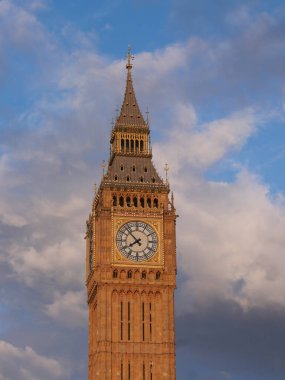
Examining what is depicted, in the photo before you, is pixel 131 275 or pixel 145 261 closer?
pixel 131 275

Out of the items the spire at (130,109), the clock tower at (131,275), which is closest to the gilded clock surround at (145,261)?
the clock tower at (131,275)

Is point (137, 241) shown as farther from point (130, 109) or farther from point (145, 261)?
point (130, 109)

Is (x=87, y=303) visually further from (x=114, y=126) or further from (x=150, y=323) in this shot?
(x=114, y=126)

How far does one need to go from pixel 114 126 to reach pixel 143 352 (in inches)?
1159

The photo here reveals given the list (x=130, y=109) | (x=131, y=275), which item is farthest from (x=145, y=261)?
(x=130, y=109)

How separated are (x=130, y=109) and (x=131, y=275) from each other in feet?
76.8

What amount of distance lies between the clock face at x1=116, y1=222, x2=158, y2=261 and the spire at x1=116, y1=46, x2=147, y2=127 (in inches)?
588

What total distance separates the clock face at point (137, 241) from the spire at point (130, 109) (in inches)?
588

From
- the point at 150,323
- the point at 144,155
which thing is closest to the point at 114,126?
the point at 144,155

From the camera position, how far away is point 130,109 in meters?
126

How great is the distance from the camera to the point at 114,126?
407 feet

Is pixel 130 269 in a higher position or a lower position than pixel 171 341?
higher

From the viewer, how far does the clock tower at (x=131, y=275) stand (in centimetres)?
11069

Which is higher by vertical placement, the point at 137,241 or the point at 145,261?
the point at 137,241
